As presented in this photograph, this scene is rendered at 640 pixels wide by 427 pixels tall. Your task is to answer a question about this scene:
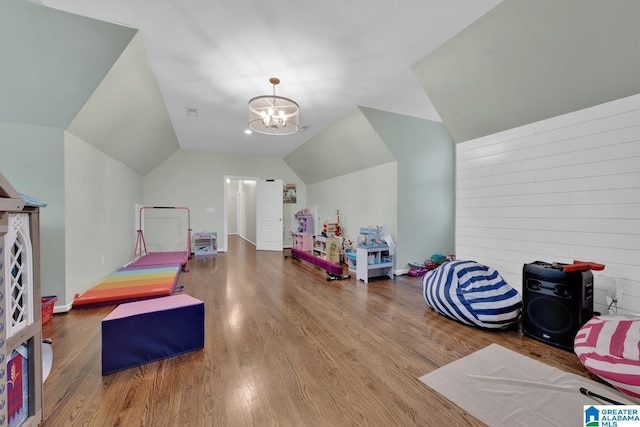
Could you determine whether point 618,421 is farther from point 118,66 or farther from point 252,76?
point 118,66

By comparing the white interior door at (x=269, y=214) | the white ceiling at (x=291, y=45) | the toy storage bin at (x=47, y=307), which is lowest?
the toy storage bin at (x=47, y=307)

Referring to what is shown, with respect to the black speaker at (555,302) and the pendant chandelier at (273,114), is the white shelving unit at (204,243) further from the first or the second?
the black speaker at (555,302)

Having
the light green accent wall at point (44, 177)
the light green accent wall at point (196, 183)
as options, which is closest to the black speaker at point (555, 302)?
the light green accent wall at point (44, 177)

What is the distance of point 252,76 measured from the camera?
3191mm

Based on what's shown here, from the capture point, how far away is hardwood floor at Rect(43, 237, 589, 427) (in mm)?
1495

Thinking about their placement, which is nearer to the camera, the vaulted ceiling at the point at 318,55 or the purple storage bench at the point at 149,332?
the purple storage bench at the point at 149,332

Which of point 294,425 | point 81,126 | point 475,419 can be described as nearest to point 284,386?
point 294,425

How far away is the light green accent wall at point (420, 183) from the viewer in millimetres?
4586

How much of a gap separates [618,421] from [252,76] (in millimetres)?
4258

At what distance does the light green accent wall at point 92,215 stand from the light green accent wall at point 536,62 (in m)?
4.41

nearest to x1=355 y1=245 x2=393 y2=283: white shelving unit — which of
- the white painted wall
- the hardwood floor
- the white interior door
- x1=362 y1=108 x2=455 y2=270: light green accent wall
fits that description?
x1=362 y1=108 x2=455 y2=270: light green accent wall

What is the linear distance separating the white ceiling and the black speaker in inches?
94.5

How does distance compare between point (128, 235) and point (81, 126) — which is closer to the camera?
point (81, 126)

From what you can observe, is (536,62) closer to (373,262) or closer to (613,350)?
(613,350)
